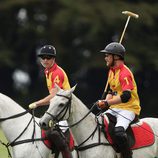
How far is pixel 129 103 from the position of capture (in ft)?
37.8

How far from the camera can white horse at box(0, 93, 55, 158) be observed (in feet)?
37.7

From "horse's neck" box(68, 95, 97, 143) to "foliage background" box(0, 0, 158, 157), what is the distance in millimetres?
23438

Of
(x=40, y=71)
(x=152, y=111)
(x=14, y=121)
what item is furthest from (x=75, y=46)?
(x=14, y=121)

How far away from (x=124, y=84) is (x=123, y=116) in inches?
19.9

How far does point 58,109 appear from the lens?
10602 millimetres

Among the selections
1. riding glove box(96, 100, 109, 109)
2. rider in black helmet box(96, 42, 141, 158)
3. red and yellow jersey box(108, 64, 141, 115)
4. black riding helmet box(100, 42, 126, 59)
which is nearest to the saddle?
rider in black helmet box(96, 42, 141, 158)

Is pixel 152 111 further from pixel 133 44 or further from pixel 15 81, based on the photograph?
pixel 15 81

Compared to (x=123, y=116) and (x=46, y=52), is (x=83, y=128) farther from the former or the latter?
(x=46, y=52)

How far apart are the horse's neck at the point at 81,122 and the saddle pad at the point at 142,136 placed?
729mm

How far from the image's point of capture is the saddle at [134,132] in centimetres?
1125

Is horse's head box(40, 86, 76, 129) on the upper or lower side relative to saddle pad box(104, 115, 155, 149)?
upper

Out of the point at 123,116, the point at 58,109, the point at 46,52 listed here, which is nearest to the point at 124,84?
the point at 123,116

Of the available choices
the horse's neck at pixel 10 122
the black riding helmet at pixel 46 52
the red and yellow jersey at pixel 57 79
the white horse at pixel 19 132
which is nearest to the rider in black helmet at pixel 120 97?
the red and yellow jersey at pixel 57 79

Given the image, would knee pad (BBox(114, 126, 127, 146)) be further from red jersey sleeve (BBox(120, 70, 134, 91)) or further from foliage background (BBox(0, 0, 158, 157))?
foliage background (BBox(0, 0, 158, 157))
